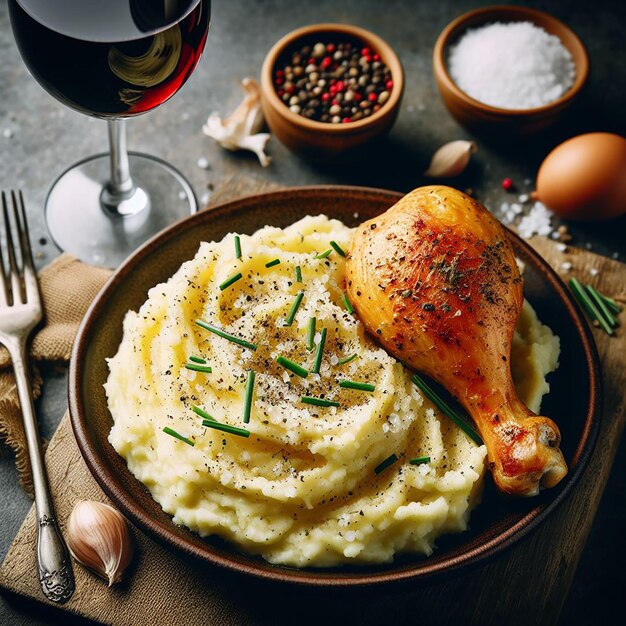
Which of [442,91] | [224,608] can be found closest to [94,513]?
[224,608]

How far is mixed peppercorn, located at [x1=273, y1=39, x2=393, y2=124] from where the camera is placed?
4.75 meters

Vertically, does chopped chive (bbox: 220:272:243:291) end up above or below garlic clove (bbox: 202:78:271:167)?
above

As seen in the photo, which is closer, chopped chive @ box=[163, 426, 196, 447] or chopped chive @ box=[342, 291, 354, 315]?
chopped chive @ box=[163, 426, 196, 447]

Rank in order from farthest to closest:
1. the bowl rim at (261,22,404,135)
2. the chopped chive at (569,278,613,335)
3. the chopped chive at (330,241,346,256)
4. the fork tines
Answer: the bowl rim at (261,22,404,135) → the chopped chive at (569,278,613,335) → the fork tines → the chopped chive at (330,241,346,256)

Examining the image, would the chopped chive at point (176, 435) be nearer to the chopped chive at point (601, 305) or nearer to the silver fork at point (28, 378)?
the silver fork at point (28, 378)

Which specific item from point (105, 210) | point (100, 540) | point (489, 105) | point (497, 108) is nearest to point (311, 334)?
point (100, 540)

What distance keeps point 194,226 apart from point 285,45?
1701 millimetres

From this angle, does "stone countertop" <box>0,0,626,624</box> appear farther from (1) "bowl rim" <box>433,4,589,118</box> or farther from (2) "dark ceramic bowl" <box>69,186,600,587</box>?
(2) "dark ceramic bowl" <box>69,186,600,587</box>

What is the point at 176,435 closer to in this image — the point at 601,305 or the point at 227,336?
the point at 227,336

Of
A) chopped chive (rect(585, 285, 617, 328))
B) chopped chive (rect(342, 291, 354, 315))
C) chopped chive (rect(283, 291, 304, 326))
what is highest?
chopped chive (rect(283, 291, 304, 326))

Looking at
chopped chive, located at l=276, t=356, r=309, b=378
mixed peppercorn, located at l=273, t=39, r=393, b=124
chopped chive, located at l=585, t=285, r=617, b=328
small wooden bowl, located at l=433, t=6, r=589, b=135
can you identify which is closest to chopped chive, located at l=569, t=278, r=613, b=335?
chopped chive, located at l=585, t=285, r=617, b=328

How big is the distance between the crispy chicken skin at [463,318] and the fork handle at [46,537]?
1.68m

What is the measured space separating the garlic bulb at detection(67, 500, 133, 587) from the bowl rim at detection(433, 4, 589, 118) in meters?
3.29

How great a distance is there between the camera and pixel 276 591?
131 inches
